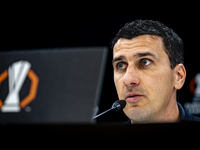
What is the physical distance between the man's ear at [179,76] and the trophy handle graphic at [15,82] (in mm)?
1176

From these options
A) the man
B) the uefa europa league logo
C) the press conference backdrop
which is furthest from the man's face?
the uefa europa league logo

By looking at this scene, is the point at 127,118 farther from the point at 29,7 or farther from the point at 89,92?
the point at 29,7

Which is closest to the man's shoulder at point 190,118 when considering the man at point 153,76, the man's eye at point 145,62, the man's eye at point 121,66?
the man at point 153,76

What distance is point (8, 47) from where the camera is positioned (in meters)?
2.55

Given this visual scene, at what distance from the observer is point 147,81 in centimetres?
207

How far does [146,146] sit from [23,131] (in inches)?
19.8

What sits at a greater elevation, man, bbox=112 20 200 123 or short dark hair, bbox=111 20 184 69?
short dark hair, bbox=111 20 184 69

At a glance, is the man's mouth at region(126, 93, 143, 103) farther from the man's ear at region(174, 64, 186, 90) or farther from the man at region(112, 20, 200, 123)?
the man's ear at region(174, 64, 186, 90)

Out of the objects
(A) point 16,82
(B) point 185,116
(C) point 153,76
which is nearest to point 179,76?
(C) point 153,76

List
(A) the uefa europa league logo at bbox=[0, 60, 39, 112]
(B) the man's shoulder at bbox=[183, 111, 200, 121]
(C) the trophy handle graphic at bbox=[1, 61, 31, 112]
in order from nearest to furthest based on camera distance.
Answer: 1. (A) the uefa europa league logo at bbox=[0, 60, 39, 112]
2. (C) the trophy handle graphic at bbox=[1, 61, 31, 112]
3. (B) the man's shoulder at bbox=[183, 111, 200, 121]

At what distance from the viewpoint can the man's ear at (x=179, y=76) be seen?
6.89 ft

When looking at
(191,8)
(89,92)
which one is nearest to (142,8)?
(191,8)

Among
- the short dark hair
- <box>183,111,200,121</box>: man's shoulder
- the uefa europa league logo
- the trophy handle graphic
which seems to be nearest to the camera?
the uefa europa league logo

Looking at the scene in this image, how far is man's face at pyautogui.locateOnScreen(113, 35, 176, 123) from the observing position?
2.06 meters
